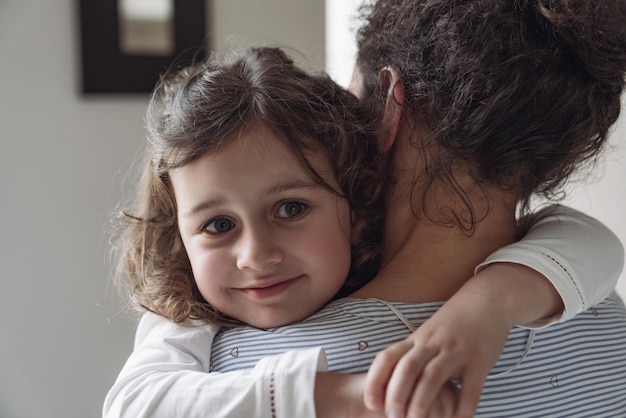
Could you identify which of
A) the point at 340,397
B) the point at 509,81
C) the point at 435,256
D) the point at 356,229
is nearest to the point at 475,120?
the point at 509,81

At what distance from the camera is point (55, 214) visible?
2.47 m

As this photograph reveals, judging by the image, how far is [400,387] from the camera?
596mm

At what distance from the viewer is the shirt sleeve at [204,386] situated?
0.69 meters

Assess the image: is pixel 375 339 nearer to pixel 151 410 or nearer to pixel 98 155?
pixel 151 410

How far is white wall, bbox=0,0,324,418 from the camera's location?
7.75 ft

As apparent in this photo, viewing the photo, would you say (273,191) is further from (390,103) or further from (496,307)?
(496,307)

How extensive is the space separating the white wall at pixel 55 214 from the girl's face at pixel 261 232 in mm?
1571

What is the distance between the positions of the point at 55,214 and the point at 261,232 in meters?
1.81

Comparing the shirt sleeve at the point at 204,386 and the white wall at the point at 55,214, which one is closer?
the shirt sleeve at the point at 204,386

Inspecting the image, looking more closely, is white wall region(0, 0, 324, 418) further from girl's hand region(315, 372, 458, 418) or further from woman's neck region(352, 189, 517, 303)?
girl's hand region(315, 372, 458, 418)

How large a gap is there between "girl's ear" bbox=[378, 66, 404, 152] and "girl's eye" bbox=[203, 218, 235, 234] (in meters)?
0.26

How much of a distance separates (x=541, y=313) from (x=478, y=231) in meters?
0.16

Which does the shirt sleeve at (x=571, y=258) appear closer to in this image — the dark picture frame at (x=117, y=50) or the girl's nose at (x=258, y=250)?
the girl's nose at (x=258, y=250)

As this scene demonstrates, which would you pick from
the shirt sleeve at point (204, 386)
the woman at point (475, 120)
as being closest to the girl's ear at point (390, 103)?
the woman at point (475, 120)
